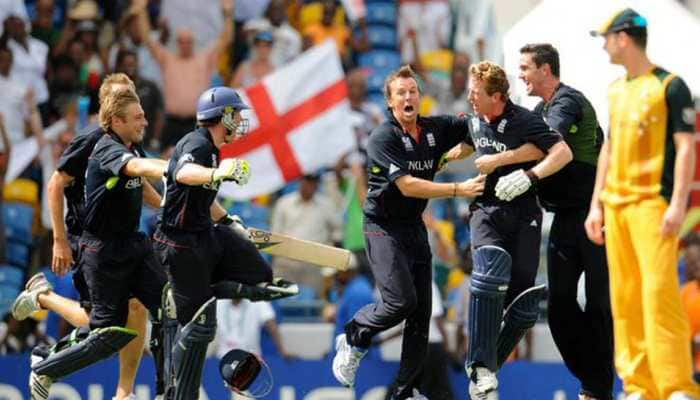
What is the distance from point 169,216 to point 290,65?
255 inches

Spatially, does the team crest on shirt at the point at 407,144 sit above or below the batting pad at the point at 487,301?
above

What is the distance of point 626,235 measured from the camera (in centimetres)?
858

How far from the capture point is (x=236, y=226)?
35.0 feet

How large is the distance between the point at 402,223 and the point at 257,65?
6626mm

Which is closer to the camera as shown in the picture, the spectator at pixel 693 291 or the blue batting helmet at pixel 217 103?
the blue batting helmet at pixel 217 103

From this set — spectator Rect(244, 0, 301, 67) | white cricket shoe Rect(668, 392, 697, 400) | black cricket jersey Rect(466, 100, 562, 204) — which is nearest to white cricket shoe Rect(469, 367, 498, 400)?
black cricket jersey Rect(466, 100, 562, 204)

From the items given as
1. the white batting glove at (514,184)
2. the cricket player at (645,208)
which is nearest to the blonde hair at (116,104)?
Answer: the white batting glove at (514,184)

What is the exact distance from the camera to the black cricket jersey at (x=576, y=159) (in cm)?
1016

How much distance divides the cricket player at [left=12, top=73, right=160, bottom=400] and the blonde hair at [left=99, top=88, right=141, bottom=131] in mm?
49

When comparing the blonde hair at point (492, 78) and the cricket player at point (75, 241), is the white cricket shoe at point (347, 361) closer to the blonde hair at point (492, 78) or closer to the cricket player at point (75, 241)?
the cricket player at point (75, 241)

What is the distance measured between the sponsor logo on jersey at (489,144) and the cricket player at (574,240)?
358 mm

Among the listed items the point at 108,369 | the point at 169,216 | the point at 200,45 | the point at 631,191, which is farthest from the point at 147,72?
the point at 631,191

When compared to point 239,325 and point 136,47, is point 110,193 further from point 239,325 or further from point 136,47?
point 136,47

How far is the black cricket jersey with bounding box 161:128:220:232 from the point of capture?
9891mm
